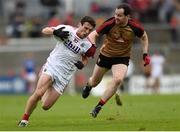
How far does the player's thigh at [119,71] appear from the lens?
1873 cm

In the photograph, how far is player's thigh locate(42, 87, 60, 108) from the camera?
16891 mm

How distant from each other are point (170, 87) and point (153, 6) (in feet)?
16.1

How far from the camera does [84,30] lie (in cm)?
1672

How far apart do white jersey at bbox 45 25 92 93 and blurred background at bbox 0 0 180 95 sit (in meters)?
21.8

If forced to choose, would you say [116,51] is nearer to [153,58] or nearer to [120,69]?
[120,69]

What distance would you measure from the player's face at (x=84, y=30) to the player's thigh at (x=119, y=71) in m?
2.22

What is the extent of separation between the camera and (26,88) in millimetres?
40719

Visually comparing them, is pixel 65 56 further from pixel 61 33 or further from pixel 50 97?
pixel 50 97

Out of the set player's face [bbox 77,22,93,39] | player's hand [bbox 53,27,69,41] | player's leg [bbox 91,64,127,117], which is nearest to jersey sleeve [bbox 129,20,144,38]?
player's leg [bbox 91,64,127,117]

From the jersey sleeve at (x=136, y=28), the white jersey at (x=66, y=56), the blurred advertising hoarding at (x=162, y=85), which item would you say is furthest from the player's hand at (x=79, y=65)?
the blurred advertising hoarding at (x=162, y=85)

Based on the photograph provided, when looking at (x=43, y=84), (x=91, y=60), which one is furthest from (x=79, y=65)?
(x=91, y=60)

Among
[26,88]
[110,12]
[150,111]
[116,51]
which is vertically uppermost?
[116,51]

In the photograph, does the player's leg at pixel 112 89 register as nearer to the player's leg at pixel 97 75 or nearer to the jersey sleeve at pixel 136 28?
the jersey sleeve at pixel 136 28

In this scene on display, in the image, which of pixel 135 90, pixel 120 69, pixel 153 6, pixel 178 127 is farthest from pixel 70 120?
pixel 153 6
